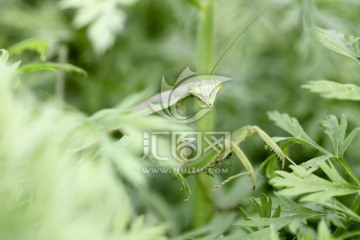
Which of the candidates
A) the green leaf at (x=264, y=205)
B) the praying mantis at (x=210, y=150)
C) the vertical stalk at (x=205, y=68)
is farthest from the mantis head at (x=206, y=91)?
the vertical stalk at (x=205, y=68)

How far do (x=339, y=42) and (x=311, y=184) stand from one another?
7.3 inches

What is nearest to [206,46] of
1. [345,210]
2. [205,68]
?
[205,68]

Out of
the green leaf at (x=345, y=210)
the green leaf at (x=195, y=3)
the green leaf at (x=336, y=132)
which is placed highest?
the green leaf at (x=195, y=3)

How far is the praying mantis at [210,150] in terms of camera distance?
617 millimetres

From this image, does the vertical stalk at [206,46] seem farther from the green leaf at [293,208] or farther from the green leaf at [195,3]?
the green leaf at [293,208]

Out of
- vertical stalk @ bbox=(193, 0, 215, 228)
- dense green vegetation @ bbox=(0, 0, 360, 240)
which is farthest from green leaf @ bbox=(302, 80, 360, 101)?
vertical stalk @ bbox=(193, 0, 215, 228)

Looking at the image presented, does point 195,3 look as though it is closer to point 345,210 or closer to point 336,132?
point 336,132

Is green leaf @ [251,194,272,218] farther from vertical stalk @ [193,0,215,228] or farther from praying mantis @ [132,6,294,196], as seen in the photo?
vertical stalk @ [193,0,215,228]

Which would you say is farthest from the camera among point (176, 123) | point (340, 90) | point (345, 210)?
point (176, 123)

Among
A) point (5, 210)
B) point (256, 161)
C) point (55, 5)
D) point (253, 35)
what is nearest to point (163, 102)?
point (5, 210)

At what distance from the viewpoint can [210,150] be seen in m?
0.68

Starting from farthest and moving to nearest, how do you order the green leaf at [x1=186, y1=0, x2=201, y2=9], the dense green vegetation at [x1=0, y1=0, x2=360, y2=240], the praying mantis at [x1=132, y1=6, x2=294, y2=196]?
the green leaf at [x1=186, y1=0, x2=201, y2=9]
the praying mantis at [x1=132, y1=6, x2=294, y2=196]
the dense green vegetation at [x1=0, y1=0, x2=360, y2=240]

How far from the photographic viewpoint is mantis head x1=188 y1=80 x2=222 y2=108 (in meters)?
0.63

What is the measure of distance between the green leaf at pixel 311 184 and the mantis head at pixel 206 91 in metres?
0.13
